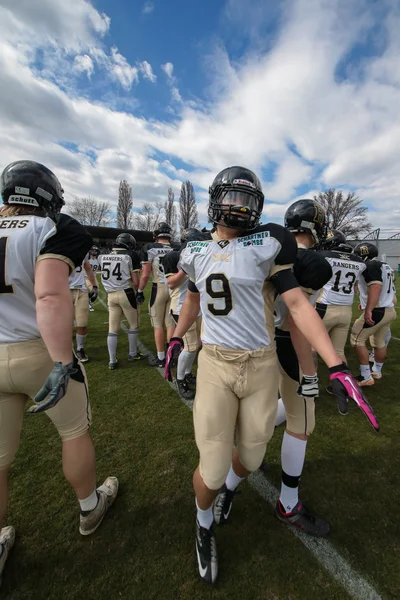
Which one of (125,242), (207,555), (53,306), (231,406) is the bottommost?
(207,555)

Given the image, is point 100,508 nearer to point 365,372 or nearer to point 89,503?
point 89,503

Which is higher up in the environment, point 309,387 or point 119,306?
point 119,306

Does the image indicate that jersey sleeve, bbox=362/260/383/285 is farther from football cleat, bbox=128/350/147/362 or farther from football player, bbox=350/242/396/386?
football cleat, bbox=128/350/147/362

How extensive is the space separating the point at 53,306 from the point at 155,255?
4.34m

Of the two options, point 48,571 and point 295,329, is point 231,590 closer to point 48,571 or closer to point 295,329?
point 48,571

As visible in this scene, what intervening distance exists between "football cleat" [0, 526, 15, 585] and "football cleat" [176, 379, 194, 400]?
249 cm

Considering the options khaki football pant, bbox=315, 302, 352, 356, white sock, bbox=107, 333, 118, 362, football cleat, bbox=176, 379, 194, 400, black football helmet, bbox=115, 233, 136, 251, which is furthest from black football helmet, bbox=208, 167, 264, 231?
black football helmet, bbox=115, 233, 136, 251

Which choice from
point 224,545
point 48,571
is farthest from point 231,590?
point 48,571

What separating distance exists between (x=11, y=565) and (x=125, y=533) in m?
0.77

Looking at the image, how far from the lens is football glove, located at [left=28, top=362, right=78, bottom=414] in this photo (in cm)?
146

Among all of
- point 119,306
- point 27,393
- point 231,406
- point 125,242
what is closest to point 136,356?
point 119,306

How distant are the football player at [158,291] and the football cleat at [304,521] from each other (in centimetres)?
342

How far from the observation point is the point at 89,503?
2.15m

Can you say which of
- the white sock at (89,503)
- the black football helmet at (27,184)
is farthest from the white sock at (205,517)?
the black football helmet at (27,184)
